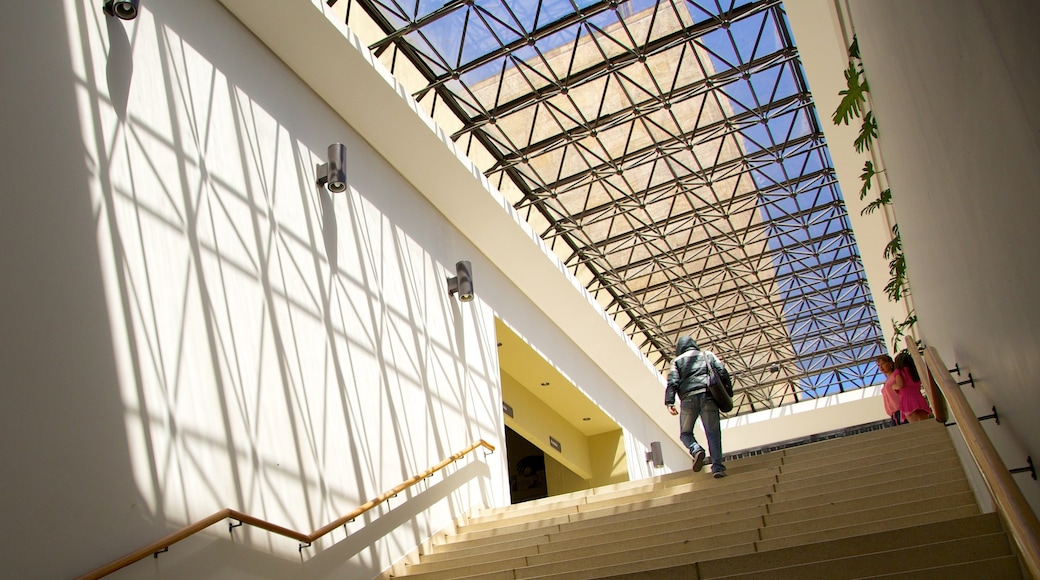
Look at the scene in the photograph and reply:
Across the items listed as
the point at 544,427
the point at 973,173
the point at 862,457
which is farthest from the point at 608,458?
the point at 973,173

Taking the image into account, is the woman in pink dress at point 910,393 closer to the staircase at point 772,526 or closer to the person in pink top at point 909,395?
the person in pink top at point 909,395

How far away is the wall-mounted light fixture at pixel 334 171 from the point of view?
9.65 metres

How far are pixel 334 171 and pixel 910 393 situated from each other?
7986 millimetres

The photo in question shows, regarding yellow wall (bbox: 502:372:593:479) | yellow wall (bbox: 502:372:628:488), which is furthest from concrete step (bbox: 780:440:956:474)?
yellow wall (bbox: 502:372:628:488)

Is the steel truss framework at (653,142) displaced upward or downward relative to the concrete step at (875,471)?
upward

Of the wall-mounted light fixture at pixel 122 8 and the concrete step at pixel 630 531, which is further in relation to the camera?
the concrete step at pixel 630 531

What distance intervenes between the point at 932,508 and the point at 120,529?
19.4 feet

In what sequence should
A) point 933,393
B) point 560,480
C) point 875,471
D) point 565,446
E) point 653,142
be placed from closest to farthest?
1. point 933,393
2. point 875,471
3. point 653,142
4. point 565,446
5. point 560,480

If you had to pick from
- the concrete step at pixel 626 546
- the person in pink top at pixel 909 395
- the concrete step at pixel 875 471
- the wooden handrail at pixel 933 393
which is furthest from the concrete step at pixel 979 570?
the person in pink top at pixel 909 395

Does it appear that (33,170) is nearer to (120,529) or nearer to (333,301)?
(120,529)

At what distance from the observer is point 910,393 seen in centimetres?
1076

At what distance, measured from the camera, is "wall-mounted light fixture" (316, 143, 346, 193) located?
9648 millimetres

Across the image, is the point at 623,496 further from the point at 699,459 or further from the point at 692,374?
the point at 692,374

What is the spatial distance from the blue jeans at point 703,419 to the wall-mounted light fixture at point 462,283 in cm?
391
